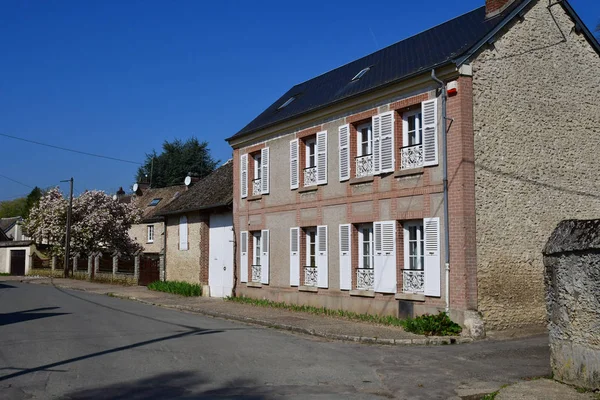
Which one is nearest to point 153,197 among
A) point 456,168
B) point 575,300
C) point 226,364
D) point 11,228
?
point 456,168

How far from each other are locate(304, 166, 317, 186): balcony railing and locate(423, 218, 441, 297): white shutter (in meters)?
5.17

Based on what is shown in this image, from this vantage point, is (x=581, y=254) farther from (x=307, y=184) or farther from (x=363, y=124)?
(x=307, y=184)

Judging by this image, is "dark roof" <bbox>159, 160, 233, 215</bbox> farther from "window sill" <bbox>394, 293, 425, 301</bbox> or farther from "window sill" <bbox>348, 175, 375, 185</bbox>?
"window sill" <bbox>394, 293, 425, 301</bbox>

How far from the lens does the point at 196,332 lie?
1386cm

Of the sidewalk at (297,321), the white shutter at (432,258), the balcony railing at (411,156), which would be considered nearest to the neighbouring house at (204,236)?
the sidewalk at (297,321)

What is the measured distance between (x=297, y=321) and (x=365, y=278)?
86.3 inches

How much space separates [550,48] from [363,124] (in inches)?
201

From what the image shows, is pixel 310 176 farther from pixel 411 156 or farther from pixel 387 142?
pixel 411 156

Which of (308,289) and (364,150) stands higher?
(364,150)

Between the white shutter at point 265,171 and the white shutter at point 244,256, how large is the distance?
1.96 meters

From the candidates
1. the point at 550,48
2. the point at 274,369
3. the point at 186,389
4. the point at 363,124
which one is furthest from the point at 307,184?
the point at 186,389

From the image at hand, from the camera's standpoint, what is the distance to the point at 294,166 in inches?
783

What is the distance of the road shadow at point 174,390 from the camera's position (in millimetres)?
7512

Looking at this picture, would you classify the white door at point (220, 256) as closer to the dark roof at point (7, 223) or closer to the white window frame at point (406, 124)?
the white window frame at point (406, 124)
